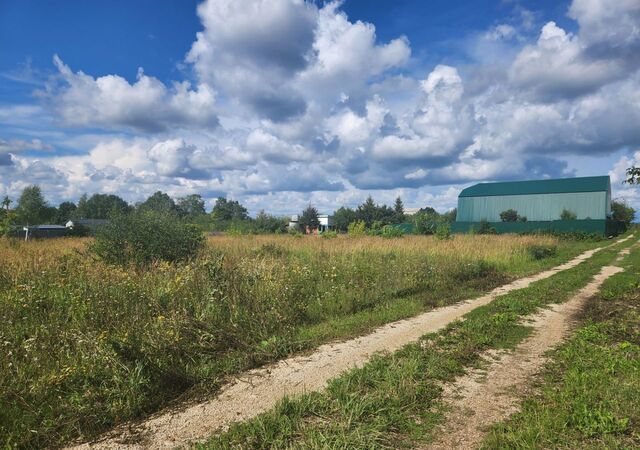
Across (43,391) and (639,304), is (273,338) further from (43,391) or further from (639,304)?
(639,304)

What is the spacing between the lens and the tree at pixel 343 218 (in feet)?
265

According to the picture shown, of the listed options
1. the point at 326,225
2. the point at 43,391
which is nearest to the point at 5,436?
the point at 43,391

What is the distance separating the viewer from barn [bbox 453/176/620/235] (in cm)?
4903

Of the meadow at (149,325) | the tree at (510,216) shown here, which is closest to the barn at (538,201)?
the tree at (510,216)

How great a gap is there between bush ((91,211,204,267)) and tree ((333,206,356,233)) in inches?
2728

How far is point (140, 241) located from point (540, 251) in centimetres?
1843

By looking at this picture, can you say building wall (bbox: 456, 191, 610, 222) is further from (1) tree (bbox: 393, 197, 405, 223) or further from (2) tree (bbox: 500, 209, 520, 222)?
(1) tree (bbox: 393, 197, 405, 223)

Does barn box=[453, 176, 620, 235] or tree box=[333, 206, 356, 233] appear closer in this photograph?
barn box=[453, 176, 620, 235]

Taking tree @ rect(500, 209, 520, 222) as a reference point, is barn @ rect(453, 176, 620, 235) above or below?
above

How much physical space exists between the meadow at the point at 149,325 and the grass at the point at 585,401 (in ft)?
9.57

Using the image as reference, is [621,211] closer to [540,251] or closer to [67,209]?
[540,251]

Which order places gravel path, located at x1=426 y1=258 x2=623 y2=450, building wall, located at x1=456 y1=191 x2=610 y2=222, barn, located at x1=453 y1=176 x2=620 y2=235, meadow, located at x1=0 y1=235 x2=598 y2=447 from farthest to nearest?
building wall, located at x1=456 y1=191 x2=610 y2=222
barn, located at x1=453 y1=176 x2=620 y2=235
meadow, located at x1=0 y1=235 x2=598 y2=447
gravel path, located at x1=426 y1=258 x2=623 y2=450

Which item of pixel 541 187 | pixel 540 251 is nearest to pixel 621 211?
pixel 541 187

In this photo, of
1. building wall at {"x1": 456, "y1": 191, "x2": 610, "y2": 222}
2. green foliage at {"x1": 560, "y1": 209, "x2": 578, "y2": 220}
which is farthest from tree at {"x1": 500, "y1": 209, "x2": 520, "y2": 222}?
green foliage at {"x1": 560, "y1": 209, "x2": 578, "y2": 220}
